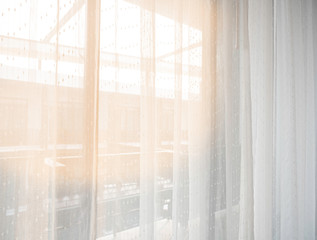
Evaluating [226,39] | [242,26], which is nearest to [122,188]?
[226,39]

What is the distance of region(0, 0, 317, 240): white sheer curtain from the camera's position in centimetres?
67

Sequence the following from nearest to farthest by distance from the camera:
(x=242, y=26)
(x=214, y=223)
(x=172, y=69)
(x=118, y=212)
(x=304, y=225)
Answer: (x=118, y=212), (x=172, y=69), (x=214, y=223), (x=242, y=26), (x=304, y=225)

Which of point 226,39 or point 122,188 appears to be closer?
point 122,188

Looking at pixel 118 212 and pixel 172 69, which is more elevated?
pixel 172 69

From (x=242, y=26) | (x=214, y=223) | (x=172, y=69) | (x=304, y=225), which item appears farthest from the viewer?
(x=304, y=225)

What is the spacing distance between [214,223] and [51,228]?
0.76 meters

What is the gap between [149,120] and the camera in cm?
90

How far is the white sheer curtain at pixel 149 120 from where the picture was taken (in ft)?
2.20

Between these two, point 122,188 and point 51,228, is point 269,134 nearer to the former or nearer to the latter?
point 122,188

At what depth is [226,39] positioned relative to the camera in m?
1.27

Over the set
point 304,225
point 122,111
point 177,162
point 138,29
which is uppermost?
point 138,29

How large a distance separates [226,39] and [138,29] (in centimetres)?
57

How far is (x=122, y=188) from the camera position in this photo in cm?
84

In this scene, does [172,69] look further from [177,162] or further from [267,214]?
[267,214]
